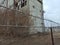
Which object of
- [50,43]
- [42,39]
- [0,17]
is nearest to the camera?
[50,43]

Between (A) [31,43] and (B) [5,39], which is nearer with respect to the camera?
(A) [31,43]

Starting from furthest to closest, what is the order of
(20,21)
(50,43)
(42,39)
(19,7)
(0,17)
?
1. (19,7)
2. (20,21)
3. (0,17)
4. (42,39)
5. (50,43)

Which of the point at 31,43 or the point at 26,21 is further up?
the point at 26,21

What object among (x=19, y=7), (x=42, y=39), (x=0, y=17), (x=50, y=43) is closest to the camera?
(x=50, y=43)

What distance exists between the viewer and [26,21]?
5.47m

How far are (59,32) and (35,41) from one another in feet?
4.56

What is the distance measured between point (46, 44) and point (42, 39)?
0.29 metres

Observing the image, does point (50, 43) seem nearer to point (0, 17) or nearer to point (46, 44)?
point (46, 44)

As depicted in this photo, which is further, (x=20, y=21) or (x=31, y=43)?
(x=20, y=21)

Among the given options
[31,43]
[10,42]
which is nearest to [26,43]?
[31,43]

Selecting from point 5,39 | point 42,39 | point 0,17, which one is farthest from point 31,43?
point 0,17

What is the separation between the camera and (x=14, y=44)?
352 cm

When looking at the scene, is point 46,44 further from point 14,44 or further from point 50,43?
point 14,44

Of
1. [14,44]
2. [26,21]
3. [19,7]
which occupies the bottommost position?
[14,44]
